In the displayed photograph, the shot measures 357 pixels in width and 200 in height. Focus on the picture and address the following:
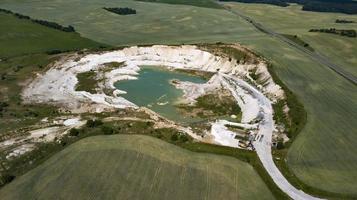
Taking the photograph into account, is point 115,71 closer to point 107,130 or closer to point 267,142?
point 107,130

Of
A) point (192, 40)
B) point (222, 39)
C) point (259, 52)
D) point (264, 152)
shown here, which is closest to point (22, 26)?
point (192, 40)

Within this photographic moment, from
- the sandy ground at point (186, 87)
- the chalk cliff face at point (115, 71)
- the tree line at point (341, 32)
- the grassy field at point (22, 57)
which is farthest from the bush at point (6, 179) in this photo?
the tree line at point (341, 32)

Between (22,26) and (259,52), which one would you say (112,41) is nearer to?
(22,26)

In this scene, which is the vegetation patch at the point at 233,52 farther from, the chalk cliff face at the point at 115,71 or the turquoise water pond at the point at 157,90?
the turquoise water pond at the point at 157,90

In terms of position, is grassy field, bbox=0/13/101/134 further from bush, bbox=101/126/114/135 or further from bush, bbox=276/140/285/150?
bush, bbox=276/140/285/150

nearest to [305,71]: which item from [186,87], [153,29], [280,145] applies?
[186,87]
